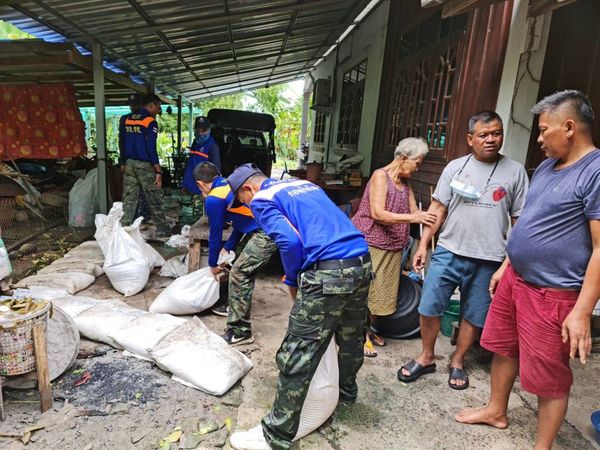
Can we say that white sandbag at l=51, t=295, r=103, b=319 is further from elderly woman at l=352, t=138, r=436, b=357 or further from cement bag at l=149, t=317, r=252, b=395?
elderly woman at l=352, t=138, r=436, b=357

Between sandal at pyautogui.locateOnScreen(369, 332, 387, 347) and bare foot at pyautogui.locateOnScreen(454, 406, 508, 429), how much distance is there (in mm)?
878

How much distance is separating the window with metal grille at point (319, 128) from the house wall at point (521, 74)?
7.93 metres

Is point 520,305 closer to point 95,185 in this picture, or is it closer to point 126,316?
point 126,316

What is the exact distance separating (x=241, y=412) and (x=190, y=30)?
517 centimetres

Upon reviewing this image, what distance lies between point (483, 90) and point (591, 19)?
2.72ft

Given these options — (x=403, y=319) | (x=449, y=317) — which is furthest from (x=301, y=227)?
(x=449, y=317)

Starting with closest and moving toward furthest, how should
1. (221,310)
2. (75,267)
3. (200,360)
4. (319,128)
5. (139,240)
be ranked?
(200,360) → (221,310) → (75,267) → (139,240) → (319,128)

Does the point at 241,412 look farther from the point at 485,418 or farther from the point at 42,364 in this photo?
the point at 485,418

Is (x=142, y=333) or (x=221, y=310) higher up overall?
(x=142, y=333)

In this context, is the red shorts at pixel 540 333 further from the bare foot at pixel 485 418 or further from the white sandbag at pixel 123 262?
the white sandbag at pixel 123 262

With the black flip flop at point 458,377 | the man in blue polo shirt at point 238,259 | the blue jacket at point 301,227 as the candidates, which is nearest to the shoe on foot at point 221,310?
the man in blue polo shirt at point 238,259

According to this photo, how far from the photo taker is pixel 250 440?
1.96 m

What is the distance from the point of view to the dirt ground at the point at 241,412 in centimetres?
204

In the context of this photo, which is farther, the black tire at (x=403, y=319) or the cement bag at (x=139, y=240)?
the cement bag at (x=139, y=240)
